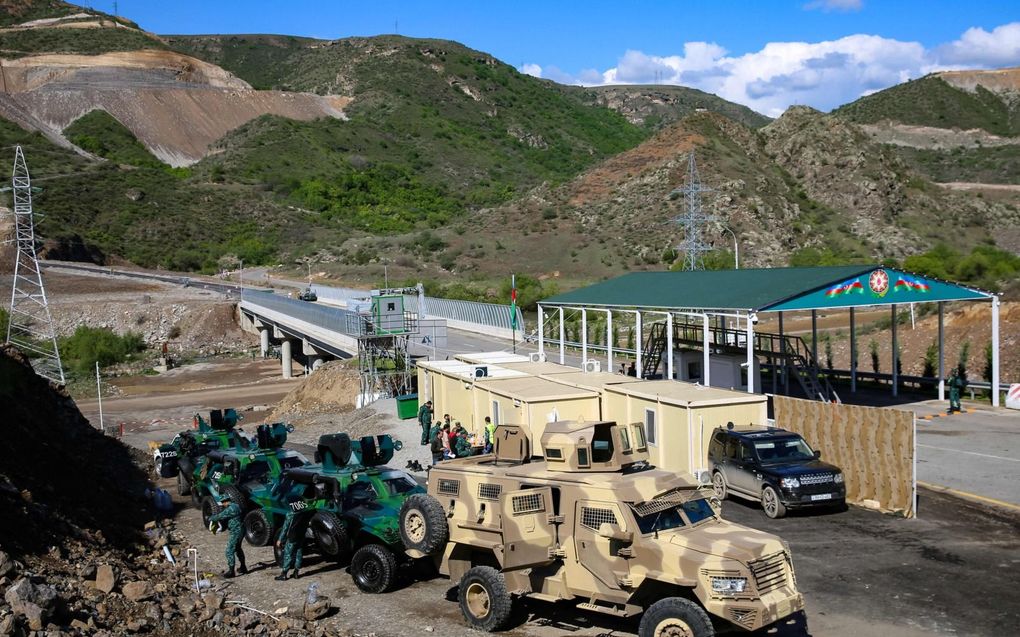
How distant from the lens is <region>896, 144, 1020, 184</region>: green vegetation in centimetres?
13362

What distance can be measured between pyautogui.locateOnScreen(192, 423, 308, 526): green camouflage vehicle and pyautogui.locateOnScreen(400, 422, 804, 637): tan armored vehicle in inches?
245

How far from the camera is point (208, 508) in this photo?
18.3 metres

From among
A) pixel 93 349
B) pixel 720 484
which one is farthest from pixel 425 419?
pixel 93 349

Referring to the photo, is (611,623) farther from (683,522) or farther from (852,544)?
(852,544)

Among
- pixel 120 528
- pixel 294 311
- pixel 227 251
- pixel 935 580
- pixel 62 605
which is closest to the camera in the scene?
pixel 62 605

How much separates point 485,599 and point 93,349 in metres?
59.5

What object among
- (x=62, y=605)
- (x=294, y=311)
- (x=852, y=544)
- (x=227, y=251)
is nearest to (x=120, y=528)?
(x=62, y=605)

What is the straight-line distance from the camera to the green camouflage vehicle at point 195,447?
21.3 meters

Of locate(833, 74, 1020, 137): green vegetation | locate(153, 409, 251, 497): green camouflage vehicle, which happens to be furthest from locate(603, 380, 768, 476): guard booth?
locate(833, 74, 1020, 137): green vegetation

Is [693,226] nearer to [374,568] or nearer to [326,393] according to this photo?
[326,393]

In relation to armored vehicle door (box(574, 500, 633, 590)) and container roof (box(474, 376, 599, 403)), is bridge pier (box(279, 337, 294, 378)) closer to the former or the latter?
container roof (box(474, 376, 599, 403))

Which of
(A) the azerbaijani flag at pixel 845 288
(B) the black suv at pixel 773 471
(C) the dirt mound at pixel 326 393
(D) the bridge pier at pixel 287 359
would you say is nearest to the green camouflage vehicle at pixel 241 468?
(B) the black suv at pixel 773 471

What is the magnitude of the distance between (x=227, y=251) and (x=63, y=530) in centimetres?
9914

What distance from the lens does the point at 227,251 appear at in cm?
10850
